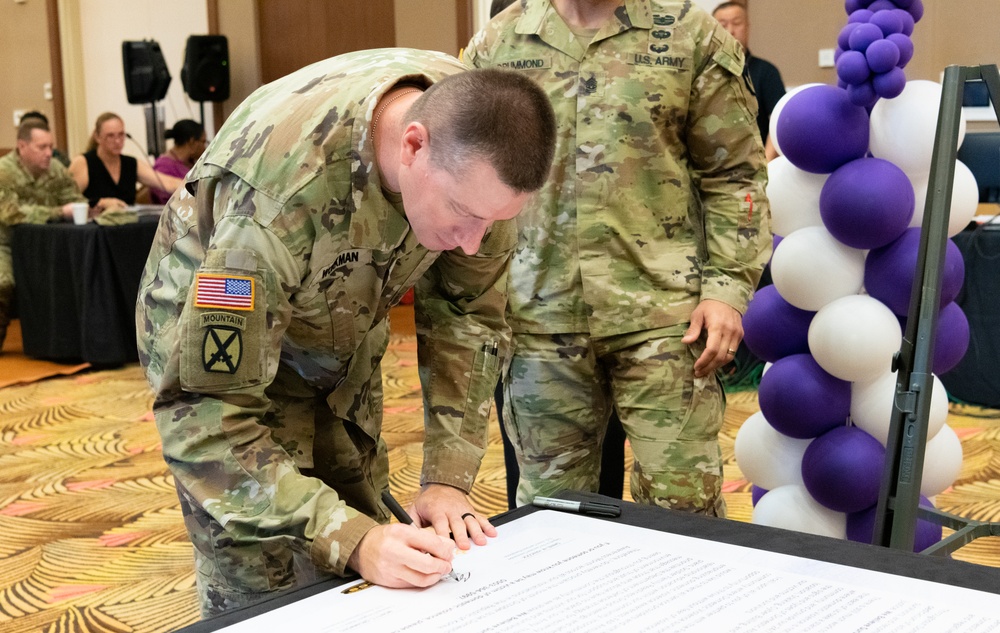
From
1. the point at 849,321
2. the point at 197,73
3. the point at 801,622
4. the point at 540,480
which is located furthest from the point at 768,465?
the point at 197,73

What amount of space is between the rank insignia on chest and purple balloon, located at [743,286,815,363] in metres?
1.44

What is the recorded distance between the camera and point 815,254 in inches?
81.8

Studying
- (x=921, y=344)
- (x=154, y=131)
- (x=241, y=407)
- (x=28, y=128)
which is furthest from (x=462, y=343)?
(x=154, y=131)

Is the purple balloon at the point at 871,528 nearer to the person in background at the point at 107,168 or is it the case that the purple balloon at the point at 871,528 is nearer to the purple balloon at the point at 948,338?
the purple balloon at the point at 948,338

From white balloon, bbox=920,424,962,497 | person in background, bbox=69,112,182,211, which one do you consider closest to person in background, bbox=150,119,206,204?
person in background, bbox=69,112,182,211

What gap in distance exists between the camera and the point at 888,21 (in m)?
1.92

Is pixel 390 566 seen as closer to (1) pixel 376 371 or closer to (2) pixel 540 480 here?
(1) pixel 376 371

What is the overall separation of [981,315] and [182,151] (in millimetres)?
5013

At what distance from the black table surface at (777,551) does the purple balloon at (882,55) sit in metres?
1.09

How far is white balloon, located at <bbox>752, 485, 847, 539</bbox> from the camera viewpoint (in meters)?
2.08

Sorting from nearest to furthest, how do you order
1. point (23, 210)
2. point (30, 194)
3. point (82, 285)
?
1. point (82, 285)
2. point (23, 210)
3. point (30, 194)

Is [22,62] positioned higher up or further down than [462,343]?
higher up

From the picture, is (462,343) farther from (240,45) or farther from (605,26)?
(240,45)

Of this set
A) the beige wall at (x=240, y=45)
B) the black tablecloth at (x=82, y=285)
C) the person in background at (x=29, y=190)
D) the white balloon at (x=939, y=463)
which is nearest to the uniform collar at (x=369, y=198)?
the white balloon at (x=939, y=463)
